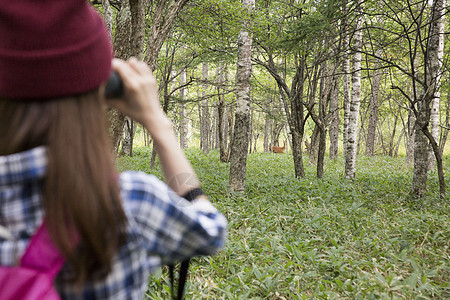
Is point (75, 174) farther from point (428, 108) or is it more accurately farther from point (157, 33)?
point (428, 108)

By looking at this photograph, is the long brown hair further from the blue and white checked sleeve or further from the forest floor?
the forest floor

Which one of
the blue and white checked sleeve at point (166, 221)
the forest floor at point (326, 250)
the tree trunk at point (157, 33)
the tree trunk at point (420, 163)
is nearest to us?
the blue and white checked sleeve at point (166, 221)

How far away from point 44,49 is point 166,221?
524mm

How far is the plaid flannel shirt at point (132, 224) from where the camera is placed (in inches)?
31.7

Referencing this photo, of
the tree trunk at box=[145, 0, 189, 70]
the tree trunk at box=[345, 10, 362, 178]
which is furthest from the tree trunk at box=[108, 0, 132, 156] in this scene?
the tree trunk at box=[345, 10, 362, 178]

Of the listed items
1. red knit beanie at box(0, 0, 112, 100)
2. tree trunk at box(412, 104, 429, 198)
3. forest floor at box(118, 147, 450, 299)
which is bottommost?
forest floor at box(118, 147, 450, 299)

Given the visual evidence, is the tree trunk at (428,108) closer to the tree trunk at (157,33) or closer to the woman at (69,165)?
the tree trunk at (157,33)

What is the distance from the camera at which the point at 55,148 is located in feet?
2.67

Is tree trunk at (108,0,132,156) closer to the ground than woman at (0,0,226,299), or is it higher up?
higher up

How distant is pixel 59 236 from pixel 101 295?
0.22 m

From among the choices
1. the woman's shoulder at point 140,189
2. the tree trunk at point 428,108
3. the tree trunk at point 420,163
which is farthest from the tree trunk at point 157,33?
the tree trunk at point 420,163

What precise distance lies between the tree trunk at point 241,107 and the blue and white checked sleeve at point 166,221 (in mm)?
7043

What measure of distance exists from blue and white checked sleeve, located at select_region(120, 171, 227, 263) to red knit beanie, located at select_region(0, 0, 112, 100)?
0.29 m

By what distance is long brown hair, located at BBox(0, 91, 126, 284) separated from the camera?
0.80 meters
